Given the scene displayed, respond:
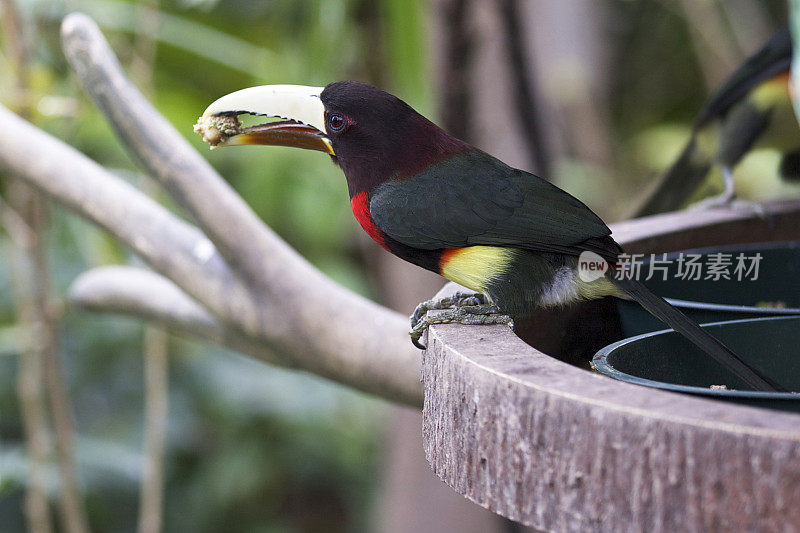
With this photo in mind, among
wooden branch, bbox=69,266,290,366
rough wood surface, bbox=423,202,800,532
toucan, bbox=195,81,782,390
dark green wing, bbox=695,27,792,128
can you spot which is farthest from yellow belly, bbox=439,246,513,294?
dark green wing, bbox=695,27,792,128

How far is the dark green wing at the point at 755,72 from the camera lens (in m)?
1.88

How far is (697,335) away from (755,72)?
1.19 m

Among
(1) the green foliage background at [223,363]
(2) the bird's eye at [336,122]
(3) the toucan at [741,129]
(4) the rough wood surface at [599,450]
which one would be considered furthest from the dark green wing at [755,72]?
(4) the rough wood surface at [599,450]

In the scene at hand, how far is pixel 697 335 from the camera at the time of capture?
0.92 metres

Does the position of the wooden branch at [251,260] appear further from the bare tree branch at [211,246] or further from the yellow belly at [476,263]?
the yellow belly at [476,263]

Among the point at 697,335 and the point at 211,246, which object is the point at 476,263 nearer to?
the point at 697,335

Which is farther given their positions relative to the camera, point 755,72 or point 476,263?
point 755,72

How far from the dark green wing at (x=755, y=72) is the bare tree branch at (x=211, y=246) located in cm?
95

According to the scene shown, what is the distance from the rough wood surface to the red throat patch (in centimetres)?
28

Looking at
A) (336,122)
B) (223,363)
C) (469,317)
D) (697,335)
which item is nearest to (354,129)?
(336,122)

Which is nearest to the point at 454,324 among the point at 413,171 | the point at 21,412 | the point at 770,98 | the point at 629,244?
the point at 413,171

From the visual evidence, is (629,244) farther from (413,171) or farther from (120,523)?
(120,523)

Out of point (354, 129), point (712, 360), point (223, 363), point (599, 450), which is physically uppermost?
point (354, 129)

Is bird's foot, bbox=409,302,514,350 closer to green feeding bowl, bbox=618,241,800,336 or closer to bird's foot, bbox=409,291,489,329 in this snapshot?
bird's foot, bbox=409,291,489,329
